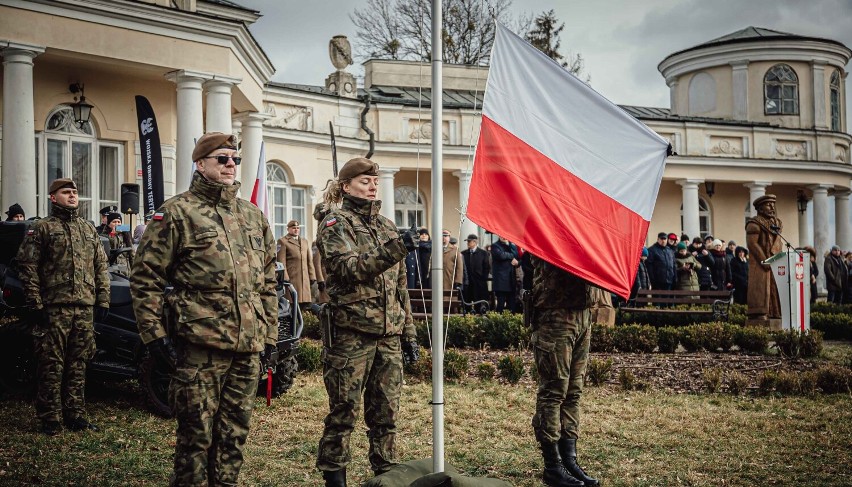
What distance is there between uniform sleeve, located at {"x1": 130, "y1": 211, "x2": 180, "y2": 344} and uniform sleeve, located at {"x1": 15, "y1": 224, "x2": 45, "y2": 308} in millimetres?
3182

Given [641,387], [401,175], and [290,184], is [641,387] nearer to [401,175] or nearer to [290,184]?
[290,184]

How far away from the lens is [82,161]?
56.5 feet

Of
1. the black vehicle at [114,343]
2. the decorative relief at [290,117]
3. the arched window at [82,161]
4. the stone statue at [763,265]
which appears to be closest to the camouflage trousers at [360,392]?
the black vehicle at [114,343]

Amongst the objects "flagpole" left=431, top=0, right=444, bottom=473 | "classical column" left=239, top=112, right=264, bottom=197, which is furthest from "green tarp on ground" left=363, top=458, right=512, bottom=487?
"classical column" left=239, top=112, right=264, bottom=197

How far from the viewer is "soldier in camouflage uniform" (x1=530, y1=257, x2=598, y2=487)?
589 centimetres

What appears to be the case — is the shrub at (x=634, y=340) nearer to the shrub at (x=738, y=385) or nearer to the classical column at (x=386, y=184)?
the shrub at (x=738, y=385)

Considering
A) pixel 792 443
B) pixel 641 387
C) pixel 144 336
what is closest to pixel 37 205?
pixel 641 387

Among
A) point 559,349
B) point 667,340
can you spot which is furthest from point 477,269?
Answer: point 559,349

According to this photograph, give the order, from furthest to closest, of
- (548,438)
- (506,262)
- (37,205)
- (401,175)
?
(401,175)
(506,262)
(37,205)
(548,438)

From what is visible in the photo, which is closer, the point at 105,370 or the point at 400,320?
the point at 400,320

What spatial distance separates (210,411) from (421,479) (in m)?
1.25

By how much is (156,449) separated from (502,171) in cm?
385

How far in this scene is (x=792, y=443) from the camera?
714 centimetres

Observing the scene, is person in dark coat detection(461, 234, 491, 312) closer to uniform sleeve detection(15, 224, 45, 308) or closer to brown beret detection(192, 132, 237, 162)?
uniform sleeve detection(15, 224, 45, 308)
